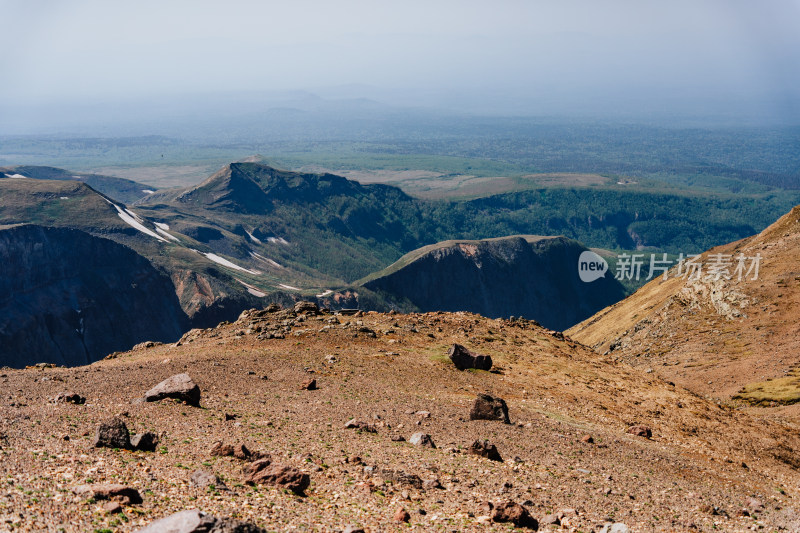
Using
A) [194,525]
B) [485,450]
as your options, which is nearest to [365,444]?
[485,450]

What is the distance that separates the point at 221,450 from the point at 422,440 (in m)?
7.35

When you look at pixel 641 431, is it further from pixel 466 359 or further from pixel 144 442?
pixel 144 442

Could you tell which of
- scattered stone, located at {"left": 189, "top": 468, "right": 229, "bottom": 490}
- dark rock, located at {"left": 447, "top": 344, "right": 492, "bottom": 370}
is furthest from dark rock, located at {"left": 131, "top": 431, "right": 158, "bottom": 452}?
dark rock, located at {"left": 447, "top": 344, "right": 492, "bottom": 370}

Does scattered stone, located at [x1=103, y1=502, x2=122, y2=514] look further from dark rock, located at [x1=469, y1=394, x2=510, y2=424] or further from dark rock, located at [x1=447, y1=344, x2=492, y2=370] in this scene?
dark rock, located at [x1=447, y1=344, x2=492, y2=370]

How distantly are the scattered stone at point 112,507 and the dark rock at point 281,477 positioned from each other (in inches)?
147

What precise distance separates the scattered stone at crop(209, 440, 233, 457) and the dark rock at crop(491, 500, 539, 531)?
822 cm

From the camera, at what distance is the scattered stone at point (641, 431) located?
2888 centimetres

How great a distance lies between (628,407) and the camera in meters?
33.7

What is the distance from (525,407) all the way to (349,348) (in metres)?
10.9

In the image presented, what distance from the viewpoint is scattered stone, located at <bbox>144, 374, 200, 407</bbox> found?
79.4 feet

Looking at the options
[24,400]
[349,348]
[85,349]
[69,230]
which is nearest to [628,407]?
[349,348]

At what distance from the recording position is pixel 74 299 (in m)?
109

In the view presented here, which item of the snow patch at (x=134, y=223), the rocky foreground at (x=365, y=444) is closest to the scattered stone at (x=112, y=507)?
the rocky foreground at (x=365, y=444)

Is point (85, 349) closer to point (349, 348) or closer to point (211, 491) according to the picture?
point (349, 348)
